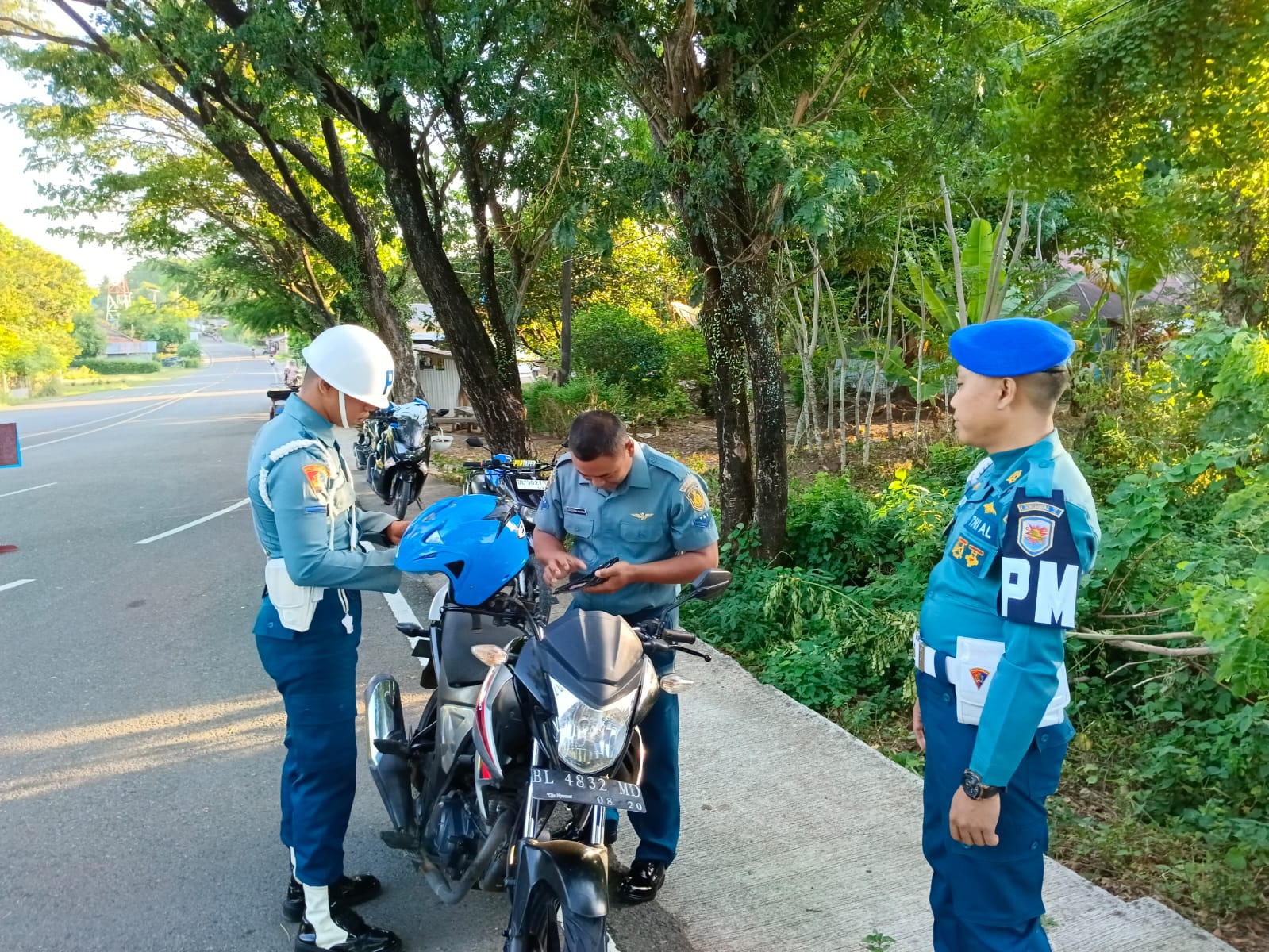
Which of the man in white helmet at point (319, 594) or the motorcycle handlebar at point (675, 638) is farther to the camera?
the man in white helmet at point (319, 594)

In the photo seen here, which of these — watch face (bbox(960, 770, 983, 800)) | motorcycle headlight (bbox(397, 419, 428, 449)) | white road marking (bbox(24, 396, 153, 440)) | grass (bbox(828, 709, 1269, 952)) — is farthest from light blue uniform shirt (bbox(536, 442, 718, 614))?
white road marking (bbox(24, 396, 153, 440))

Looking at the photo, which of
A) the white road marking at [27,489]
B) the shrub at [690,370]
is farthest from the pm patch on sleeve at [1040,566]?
the shrub at [690,370]

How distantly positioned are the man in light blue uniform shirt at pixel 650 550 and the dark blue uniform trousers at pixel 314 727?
77 cm

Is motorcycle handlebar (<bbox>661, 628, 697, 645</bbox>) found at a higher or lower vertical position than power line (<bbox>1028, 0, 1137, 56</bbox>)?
lower

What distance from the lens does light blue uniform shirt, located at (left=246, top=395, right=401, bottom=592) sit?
8.83ft

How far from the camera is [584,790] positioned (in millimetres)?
2021

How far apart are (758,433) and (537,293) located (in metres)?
17.6

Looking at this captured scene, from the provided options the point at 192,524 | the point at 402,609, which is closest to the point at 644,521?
the point at 402,609

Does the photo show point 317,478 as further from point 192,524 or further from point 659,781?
point 192,524

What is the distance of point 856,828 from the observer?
3463mm

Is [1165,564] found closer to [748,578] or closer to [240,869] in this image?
[748,578]

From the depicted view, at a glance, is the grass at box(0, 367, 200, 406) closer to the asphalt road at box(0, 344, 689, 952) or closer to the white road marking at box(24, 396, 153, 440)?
the white road marking at box(24, 396, 153, 440)

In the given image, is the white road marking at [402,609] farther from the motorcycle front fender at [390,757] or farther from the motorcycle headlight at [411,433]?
the motorcycle front fender at [390,757]

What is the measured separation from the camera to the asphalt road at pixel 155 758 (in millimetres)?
3082
